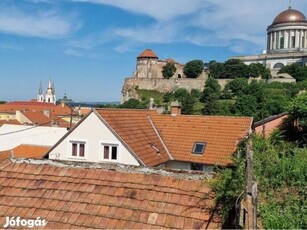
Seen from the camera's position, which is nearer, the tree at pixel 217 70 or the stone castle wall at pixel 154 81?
the stone castle wall at pixel 154 81

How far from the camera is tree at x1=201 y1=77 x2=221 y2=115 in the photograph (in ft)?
213

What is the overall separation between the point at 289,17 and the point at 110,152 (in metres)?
110

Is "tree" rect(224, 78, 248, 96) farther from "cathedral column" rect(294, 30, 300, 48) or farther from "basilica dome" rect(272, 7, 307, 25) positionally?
"basilica dome" rect(272, 7, 307, 25)

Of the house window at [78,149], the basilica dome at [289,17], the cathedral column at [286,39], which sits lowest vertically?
the house window at [78,149]

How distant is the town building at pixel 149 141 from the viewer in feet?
57.3

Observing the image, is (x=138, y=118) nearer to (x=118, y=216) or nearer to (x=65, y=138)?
(x=65, y=138)

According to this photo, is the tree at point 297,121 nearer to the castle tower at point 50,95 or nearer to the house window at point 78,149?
the house window at point 78,149

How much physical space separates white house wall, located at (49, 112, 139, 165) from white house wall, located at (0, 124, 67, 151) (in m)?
10.7

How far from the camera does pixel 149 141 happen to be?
19188mm

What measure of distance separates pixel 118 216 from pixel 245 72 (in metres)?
91.8

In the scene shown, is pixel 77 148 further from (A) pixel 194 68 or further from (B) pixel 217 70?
(A) pixel 194 68

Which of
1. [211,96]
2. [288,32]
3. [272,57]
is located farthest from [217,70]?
[288,32]

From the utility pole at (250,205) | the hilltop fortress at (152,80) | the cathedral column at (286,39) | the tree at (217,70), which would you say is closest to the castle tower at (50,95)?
the hilltop fortress at (152,80)

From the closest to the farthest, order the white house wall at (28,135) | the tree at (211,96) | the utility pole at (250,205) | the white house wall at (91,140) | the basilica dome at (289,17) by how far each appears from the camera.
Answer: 1. the utility pole at (250,205)
2. the white house wall at (91,140)
3. the white house wall at (28,135)
4. the tree at (211,96)
5. the basilica dome at (289,17)
